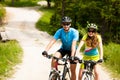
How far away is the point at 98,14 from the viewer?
3841 cm

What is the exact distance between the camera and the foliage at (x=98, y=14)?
35.2 meters

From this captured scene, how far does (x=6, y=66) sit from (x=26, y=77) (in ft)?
5.60

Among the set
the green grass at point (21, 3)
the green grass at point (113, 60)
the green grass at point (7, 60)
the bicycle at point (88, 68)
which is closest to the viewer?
the bicycle at point (88, 68)

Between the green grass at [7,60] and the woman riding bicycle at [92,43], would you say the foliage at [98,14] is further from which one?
the woman riding bicycle at [92,43]

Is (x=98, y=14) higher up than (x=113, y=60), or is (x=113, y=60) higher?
(x=113, y=60)

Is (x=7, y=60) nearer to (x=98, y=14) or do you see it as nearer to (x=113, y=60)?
(x=113, y=60)

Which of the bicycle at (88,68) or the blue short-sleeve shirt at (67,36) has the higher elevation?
the blue short-sleeve shirt at (67,36)

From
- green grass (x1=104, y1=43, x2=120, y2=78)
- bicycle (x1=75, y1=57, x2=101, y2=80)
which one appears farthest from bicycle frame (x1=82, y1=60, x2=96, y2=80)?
green grass (x1=104, y1=43, x2=120, y2=78)

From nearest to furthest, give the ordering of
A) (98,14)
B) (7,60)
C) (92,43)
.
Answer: (92,43)
(7,60)
(98,14)

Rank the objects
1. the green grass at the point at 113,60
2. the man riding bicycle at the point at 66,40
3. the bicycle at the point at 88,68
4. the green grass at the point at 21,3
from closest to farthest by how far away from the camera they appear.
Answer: the bicycle at the point at 88,68, the man riding bicycle at the point at 66,40, the green grass at the point at 113,60, the green grass at the point at 21,3

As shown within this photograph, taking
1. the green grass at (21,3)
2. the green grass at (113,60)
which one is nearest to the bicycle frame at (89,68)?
the green grass at (113,60)

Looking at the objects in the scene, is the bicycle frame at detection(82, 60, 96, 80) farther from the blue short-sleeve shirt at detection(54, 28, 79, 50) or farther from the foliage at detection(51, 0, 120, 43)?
the foliage at detection(51, 0, 120, 43)

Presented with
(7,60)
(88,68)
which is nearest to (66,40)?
(88,68)

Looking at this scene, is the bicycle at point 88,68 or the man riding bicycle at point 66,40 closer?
the bicycle at point 88,68
